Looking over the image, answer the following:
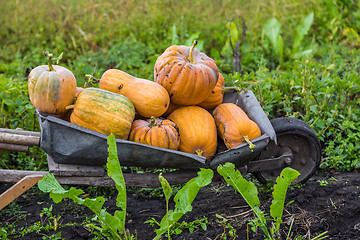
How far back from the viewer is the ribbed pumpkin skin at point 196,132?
2.54 metres

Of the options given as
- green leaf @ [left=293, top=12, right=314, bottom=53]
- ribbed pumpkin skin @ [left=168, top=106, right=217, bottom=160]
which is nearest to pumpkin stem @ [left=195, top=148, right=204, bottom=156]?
ribbed pumpkin skin @ [left=168, top=106, right=217, bottom=160]

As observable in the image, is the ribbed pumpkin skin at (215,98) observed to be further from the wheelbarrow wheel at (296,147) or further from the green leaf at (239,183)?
the green leaf at (239,183)

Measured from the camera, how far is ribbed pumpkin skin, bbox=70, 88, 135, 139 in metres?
2.36

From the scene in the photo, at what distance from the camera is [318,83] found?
3744 millimetres

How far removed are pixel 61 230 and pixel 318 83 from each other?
257 cm

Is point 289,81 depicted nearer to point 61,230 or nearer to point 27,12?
point 61,230

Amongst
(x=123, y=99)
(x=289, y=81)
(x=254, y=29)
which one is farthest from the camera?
(x=254, y=29)

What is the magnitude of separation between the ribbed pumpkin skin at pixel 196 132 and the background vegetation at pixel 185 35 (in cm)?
152

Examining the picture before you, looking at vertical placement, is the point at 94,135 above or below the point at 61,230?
above

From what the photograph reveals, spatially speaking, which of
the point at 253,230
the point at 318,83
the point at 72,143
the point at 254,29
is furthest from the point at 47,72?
the point at 254,29

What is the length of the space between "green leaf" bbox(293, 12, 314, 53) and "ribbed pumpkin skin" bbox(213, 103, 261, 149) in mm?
3357

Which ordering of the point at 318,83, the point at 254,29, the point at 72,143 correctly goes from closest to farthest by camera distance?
the point at 72,143, the point at 318,83, the point at 254,29

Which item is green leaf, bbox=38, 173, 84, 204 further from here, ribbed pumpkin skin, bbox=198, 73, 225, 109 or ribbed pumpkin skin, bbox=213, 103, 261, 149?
ribbed pumpkin skin, bbox=198, 73, 225, 109

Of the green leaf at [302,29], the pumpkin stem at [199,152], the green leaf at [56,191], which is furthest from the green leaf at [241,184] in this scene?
the green leaf at [302,29]
